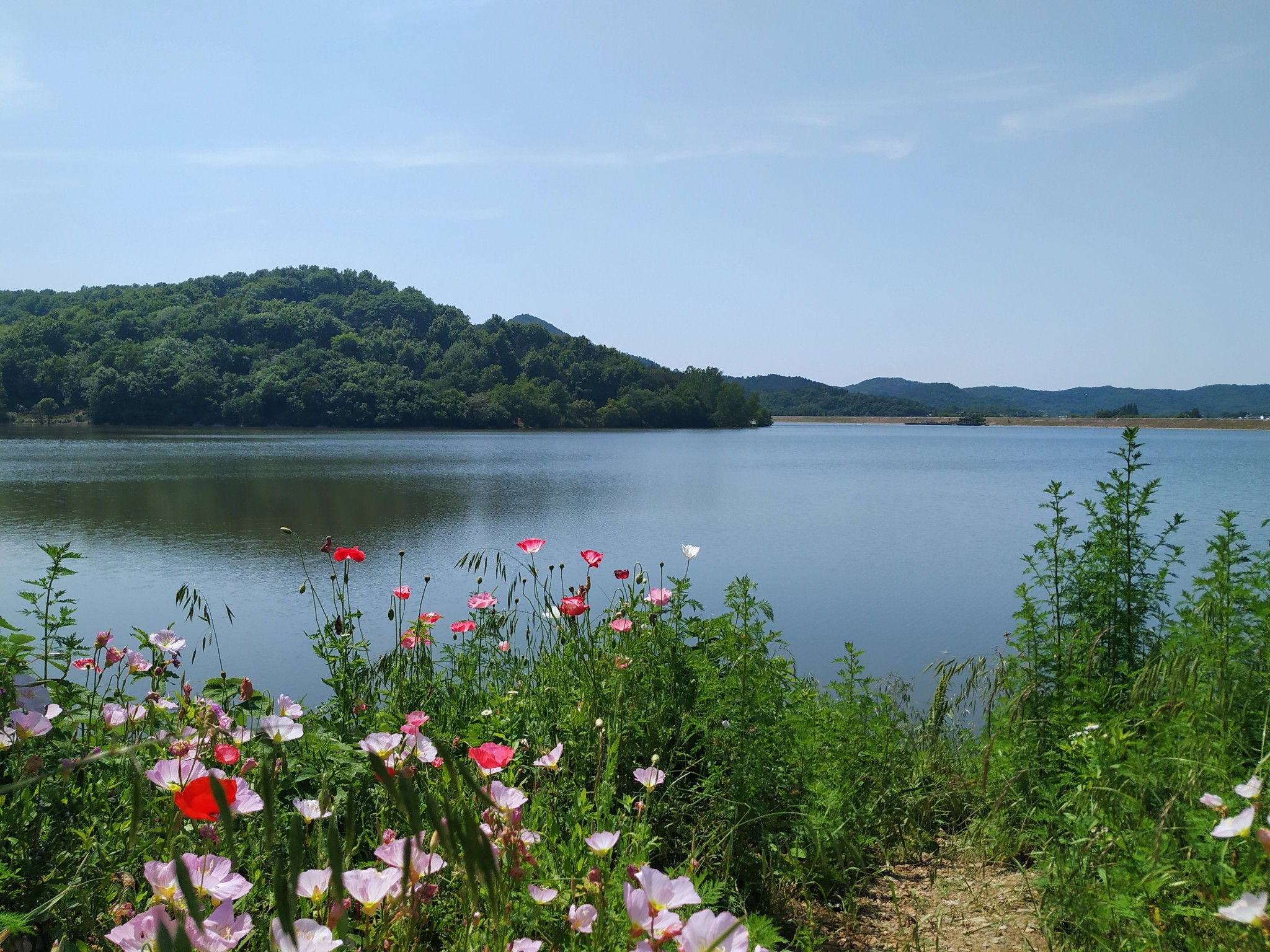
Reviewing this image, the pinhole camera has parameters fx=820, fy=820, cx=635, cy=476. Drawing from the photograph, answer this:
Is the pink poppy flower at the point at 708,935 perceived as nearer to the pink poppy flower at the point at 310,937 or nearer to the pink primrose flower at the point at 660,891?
the pink primrose flower at the point at 660,891

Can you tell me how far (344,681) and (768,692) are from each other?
155 centimetres

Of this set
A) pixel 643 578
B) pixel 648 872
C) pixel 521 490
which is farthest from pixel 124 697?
pixel 521 490

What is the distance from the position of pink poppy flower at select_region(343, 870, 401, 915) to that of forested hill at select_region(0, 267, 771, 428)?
71753 millimetres

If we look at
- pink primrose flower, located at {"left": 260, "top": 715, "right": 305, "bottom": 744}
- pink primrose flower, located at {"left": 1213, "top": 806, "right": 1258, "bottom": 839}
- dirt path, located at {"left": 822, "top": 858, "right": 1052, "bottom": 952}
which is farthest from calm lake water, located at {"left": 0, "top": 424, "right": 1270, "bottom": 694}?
pink primrose flower, located at {"left": 1213, "top": 806, "right": 1258, "bottom": 839}

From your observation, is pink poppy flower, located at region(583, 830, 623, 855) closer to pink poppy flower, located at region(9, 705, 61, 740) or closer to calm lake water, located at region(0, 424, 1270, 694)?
pink poppy flower, located at region(9, 705, 61, 740)

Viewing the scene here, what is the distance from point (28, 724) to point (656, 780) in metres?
1.31

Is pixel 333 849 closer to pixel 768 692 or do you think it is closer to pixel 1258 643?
pixel 768 692

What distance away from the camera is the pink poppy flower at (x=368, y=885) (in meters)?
1.19

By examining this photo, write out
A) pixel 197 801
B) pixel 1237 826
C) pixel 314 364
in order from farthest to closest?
pixel 314 364
pixel 1237 826
pixel 197 801

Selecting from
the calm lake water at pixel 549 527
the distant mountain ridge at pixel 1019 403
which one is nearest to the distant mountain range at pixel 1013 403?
the distant mountain ridge at pixel 1019 403

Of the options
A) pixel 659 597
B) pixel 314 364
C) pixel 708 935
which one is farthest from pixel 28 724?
pixel 314 364

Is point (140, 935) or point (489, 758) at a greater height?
point (489, 758)

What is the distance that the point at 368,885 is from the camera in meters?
1.21

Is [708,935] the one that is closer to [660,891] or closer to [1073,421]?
[660,891]
